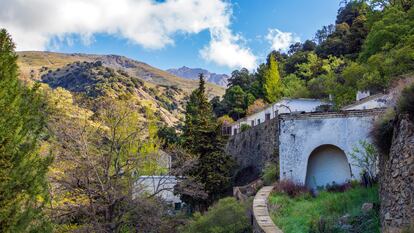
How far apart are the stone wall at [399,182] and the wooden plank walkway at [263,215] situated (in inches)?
93.4

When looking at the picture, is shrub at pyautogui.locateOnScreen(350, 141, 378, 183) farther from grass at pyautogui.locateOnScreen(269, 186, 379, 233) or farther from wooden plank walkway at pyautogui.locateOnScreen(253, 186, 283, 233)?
wooden plank walkway at pyautogui.locateOnScreen(253, 186, 283, 233)

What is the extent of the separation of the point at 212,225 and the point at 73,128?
6.46m

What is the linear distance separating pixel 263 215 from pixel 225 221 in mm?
3064

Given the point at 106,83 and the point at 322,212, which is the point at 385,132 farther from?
the point at 106,83

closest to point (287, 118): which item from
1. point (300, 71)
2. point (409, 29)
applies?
point (409, 29)

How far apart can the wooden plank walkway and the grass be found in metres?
0.24

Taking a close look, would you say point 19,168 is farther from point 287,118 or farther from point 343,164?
point 343,164

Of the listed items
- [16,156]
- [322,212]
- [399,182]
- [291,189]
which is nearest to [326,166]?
[291,189]

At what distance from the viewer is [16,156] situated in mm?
8828

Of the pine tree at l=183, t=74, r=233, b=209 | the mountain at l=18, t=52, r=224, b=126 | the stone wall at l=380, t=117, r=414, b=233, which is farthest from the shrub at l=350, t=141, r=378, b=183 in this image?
the mountain at l=18, t=52, r=224, b=126

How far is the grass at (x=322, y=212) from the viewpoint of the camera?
31.2ft

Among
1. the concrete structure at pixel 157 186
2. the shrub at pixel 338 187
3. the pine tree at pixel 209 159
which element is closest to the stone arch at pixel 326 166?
the shrub at pixel 338 187

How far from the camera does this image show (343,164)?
628 inches

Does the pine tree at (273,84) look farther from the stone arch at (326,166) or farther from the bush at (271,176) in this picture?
the stone arch at (326,166)
